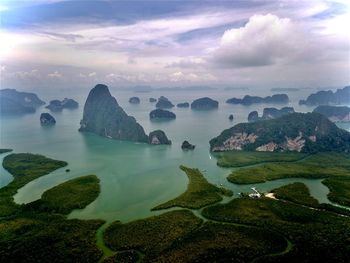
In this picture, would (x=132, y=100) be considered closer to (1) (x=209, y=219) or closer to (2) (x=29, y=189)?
(2) (x=29, y=189)

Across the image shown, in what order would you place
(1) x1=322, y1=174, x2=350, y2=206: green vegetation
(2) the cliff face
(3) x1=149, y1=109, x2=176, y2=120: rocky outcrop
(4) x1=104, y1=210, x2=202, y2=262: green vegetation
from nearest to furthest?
(4) x1=104, y1=210, x2=202, y2=262: green vegetation
(1) x1=322, y1=174, x2=350, y2=206: green vegetation
(2) the cliff face
(3) x1=149, y1=109, x2=176, y2=120: rocky outcrop

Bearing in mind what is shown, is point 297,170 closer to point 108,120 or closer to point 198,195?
point 198,195

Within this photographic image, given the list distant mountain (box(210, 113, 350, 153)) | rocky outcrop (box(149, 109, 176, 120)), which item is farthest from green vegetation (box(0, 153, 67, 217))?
Result: rocky outcrop (box(149, 109, 176, 120))

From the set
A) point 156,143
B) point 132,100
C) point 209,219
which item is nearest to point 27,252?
point 209,219

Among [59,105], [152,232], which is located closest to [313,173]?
[152,232]

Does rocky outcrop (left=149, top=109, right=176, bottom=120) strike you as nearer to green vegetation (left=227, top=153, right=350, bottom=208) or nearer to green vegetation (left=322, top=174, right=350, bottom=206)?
green vegetation (left=227, top=153, right=350, bottom=208)

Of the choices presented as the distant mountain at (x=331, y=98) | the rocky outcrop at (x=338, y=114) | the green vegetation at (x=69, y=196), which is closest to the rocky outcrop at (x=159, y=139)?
the green vegetation at (x=69, y=196)

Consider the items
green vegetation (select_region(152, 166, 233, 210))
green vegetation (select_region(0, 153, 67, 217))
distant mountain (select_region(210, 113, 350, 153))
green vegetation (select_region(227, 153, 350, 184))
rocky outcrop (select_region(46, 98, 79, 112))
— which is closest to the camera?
green vegetation (select_region(152, 166, 233, 210))
